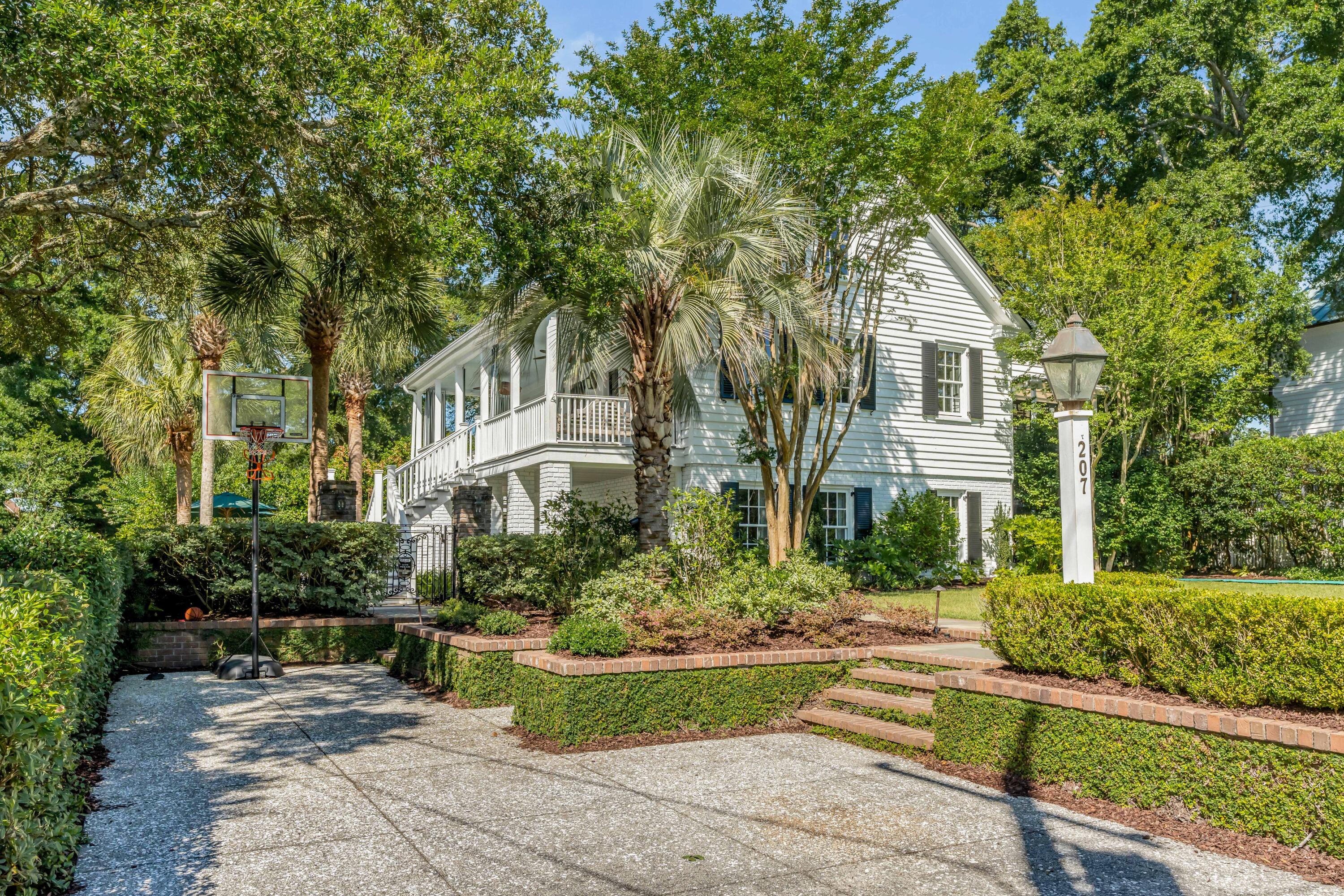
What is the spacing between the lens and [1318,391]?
2295 centimetres

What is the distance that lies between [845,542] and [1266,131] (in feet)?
48.0

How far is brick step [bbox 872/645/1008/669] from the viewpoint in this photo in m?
7.06

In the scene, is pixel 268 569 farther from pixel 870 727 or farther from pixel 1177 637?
pixel 1177 637

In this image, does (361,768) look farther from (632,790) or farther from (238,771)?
(632,790)

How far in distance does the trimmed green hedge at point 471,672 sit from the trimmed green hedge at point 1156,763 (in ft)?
12.8

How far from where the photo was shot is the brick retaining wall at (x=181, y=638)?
36.1 ft

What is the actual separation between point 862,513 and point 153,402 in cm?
1658

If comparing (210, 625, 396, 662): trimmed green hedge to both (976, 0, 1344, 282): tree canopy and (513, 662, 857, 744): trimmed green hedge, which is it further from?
(976, 0, 1344, 282): tree canopy

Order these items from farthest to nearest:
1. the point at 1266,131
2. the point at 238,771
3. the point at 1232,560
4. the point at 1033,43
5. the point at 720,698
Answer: the point at 1033,43 → the point at 1266,131 → the point at 1232,560 → the point at 720,698 → the point at 238,771

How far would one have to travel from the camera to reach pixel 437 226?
26.1ft

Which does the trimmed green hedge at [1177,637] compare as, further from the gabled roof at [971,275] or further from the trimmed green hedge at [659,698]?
the gabled roof at [971,275]

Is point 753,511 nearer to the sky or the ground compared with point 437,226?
nearer to the ground

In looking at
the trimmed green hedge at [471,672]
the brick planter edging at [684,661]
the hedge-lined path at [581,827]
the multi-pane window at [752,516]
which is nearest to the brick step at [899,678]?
the brick planter edging at [684,661]

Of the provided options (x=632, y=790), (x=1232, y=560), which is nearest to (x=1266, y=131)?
(x=1232, y=560)
